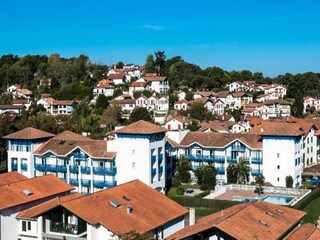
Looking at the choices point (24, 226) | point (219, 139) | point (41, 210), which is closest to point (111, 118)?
point (219, 139)

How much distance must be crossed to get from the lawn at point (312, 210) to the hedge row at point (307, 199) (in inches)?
11.4

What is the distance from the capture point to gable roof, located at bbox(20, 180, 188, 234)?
25.6 meters

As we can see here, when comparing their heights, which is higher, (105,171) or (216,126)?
(216,126)

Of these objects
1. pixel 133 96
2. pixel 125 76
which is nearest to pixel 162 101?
pixel 133 96

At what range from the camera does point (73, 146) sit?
51.0 metres

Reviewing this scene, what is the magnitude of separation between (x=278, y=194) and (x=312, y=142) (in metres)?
16.6

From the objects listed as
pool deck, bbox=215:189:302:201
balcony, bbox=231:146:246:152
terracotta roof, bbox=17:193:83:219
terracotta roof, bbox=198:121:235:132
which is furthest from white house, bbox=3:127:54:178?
terracotta roof, bbox=198:121:235:132

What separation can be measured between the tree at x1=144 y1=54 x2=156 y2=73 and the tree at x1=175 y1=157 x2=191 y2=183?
3006 inches

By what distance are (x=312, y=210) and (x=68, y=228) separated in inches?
896

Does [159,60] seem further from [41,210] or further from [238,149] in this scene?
[41,210]

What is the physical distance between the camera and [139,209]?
2820 centimetres

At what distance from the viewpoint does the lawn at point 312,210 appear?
38.5 m

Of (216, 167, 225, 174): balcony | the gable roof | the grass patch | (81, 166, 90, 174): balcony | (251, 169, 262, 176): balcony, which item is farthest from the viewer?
(216, 167, 225, 174): balcony

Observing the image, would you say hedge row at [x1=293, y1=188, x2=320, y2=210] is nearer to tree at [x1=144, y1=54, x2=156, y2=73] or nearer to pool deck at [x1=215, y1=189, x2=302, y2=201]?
pool deck at [x1=215, y1=189, x2=302, y2=201]
